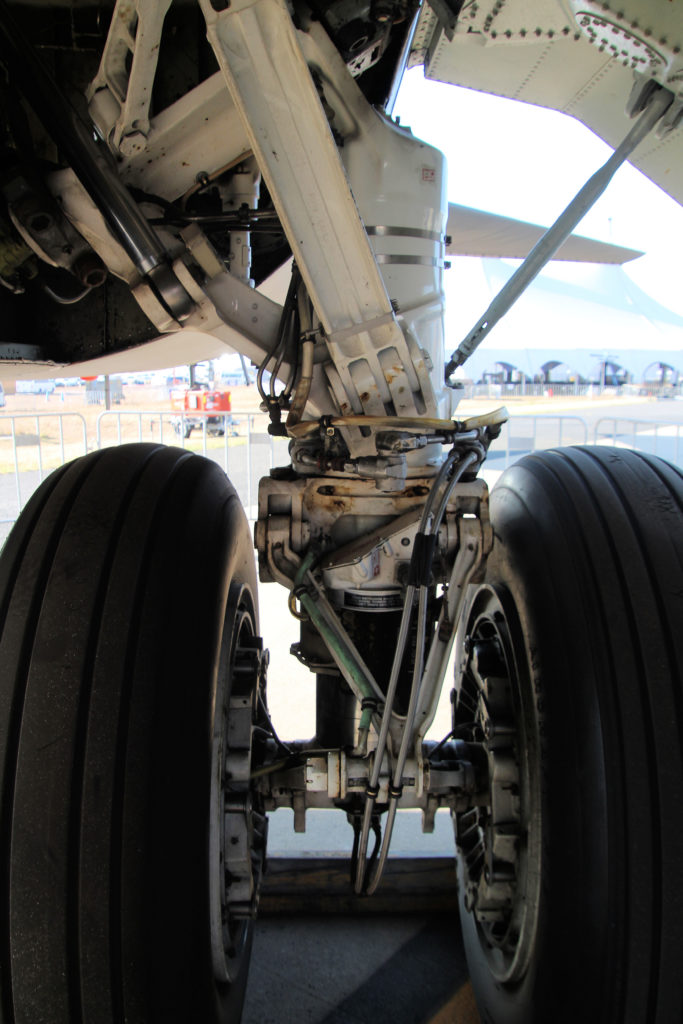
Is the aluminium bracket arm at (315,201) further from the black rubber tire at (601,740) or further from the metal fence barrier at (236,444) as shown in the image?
the metal fence barrier at (236,444)

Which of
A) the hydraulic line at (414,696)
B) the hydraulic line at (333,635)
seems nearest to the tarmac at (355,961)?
the hydraulic line at (414,696)

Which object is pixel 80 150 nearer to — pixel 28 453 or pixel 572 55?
pixel 572 55

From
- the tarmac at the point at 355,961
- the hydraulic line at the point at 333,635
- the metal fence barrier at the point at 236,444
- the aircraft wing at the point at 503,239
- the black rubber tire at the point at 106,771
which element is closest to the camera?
the black rubber tire at the point at 106,771

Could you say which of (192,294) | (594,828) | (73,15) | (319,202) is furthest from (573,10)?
(594,828)

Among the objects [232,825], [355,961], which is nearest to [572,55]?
[232,825]

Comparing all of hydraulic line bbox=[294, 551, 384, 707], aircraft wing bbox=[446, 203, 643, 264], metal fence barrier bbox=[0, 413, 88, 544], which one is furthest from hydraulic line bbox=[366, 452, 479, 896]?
aircraft wing bbox=[446, 203, 643, 264]

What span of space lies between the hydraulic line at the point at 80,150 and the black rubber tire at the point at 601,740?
2.57ft

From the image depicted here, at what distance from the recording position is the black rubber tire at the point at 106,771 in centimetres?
90

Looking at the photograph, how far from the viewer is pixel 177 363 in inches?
118

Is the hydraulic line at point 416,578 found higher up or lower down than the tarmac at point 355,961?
higher up

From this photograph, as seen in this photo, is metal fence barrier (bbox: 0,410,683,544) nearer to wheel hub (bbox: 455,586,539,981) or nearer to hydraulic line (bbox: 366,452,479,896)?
wheel hub (bbox: 455,586,539,981)

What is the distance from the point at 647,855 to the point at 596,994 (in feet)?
0.65

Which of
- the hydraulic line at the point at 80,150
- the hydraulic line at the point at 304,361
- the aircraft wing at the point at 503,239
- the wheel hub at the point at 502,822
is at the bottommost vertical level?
the wheel hub at the point at 502,822

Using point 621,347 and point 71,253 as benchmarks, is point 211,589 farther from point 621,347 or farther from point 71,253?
point 621,347
